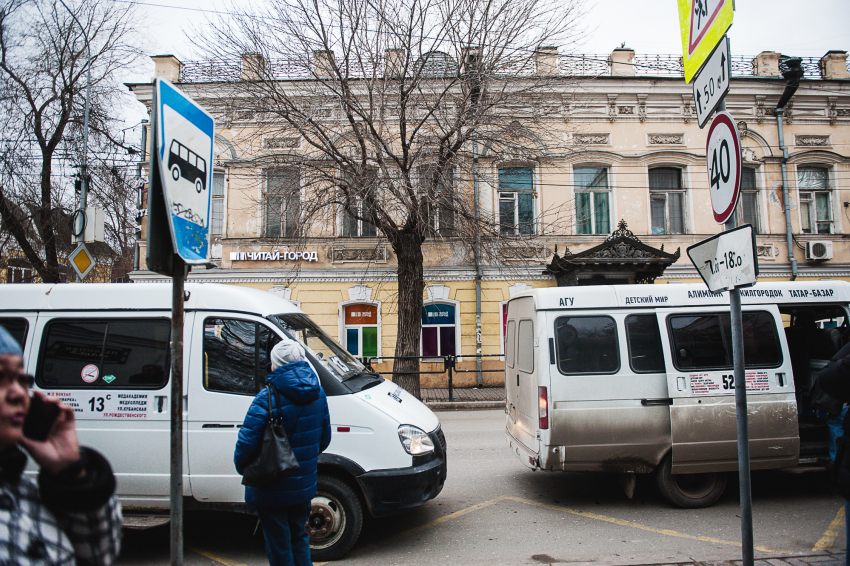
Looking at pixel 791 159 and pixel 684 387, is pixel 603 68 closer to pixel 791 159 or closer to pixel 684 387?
pixel 791 159

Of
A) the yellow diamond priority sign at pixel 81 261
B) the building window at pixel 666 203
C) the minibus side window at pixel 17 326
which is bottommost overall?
the minibus side window at pixel 17 326

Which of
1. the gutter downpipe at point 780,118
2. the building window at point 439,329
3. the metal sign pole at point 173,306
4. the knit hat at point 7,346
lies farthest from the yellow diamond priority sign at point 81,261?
the gutter downpipe at point 780,118

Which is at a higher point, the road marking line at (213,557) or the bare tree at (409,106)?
the bare tree at (409,106)

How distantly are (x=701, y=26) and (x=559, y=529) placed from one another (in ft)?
14.8

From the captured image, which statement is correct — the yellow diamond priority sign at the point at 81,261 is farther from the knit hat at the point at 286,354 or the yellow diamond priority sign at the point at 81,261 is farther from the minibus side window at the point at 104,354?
the knit hat at the point at 286,354

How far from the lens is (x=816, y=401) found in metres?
4.68

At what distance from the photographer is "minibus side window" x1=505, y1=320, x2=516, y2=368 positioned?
673 cm

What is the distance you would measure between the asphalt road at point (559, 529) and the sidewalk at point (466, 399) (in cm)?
635

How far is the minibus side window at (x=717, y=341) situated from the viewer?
5.57 metres

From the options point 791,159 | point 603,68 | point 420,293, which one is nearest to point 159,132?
point 420,293

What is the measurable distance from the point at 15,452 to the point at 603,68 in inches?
692

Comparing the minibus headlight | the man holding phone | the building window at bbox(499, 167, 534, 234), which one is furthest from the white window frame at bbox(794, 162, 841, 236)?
the man holding phone

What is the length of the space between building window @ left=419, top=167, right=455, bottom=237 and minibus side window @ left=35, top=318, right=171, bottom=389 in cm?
692

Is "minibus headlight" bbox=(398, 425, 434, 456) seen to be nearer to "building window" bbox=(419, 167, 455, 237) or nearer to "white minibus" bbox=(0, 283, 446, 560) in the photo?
"white minibus" bbox=(0, 283, 446, 560)
